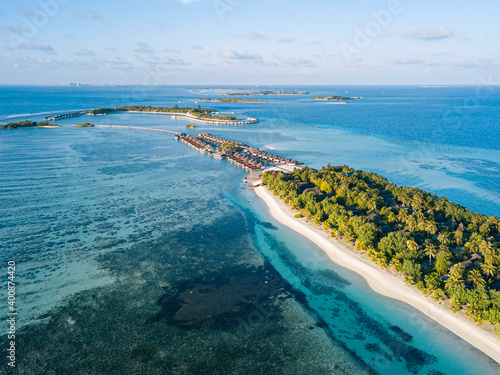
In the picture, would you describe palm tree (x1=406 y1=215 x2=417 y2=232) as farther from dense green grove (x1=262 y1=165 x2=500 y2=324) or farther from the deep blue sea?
the deep blue sea

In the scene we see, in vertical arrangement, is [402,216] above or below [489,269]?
above

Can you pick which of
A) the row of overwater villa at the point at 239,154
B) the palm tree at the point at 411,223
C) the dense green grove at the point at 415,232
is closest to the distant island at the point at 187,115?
the row of overwater villa at the point at 239,154

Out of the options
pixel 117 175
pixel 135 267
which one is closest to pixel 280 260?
pixel 135 267

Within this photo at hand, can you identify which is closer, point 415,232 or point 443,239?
point 443,239

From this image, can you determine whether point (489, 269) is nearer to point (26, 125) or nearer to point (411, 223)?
point (411, 223)

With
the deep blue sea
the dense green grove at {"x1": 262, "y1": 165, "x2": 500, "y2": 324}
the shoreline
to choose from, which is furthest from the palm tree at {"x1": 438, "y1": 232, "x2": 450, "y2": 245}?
the deep blue sea

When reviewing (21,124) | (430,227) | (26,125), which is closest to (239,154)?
(430,227)

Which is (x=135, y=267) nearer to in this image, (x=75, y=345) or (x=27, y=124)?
(x=75, y=345)

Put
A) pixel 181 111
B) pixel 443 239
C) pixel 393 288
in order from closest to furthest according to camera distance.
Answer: pixel 393 288, pixel 443 239, pixel 181 111
